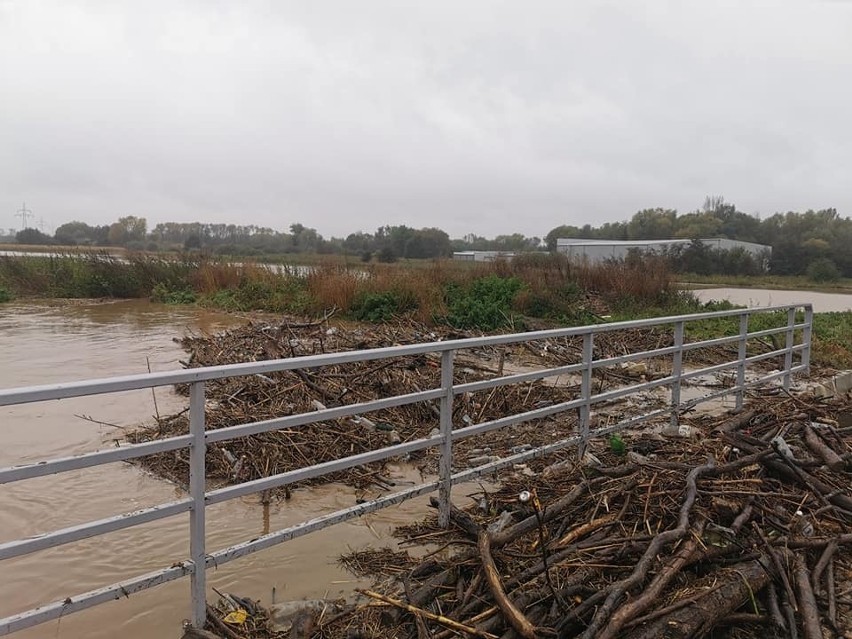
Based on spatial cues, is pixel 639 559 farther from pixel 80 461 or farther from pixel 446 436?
pixel 80 461

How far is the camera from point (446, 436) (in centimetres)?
373

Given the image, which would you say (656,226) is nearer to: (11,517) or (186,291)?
(186,291)

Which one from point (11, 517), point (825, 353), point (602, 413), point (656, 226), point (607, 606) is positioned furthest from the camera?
point (656, 226)

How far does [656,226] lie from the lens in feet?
257

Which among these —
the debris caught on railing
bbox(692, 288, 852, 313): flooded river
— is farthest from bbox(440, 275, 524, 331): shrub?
bbox(692, 288, 852, 313): flooded river

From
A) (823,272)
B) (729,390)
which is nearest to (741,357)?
(729,390)

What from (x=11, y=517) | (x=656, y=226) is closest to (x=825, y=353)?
(x=11, y=517)

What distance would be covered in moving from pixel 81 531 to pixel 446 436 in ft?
6.55

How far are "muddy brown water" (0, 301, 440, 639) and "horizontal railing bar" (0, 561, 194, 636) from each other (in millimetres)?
883

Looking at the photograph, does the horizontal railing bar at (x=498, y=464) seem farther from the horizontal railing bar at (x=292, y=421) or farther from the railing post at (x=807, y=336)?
the railing post at (x=807, y=336)

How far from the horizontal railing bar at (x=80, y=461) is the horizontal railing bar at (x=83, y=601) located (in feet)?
1.52

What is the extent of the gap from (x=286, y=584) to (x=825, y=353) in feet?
36.0

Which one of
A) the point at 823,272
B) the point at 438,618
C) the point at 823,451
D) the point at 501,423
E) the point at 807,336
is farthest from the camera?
the point at 823,272

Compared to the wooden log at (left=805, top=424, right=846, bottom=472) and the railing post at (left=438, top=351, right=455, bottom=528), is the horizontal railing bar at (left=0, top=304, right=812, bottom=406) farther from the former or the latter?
the wooden log at (left=805, top=424, right=846, bottom=472)
